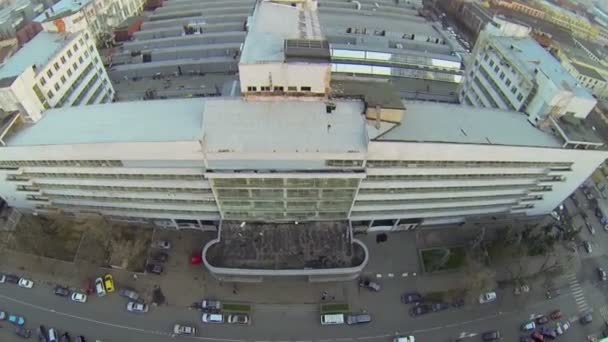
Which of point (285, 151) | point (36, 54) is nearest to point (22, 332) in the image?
point (36, 54)

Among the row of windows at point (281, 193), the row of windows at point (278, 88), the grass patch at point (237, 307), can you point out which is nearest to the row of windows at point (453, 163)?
the row of windows at point (281, 193)

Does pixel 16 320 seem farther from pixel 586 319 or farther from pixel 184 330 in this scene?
pixel 586 319

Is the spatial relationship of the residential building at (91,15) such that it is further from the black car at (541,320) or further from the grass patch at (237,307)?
the black car at (541,320)

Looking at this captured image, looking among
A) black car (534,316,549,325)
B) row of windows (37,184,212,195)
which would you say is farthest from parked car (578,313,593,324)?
row of windows (37,184,212,195)

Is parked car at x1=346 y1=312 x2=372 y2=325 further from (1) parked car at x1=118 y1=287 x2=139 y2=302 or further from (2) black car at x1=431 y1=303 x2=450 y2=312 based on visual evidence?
(1) parked car at x1=118 y1=287 x2=139 y2=302

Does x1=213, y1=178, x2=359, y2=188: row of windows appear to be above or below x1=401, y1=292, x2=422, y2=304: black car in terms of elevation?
above
